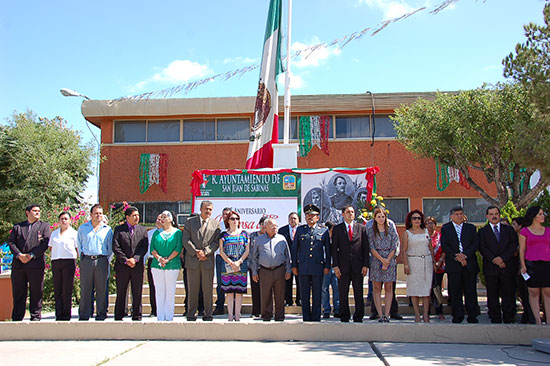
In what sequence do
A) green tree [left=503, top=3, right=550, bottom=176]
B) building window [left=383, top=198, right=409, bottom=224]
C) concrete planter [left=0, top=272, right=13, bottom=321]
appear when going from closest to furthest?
green tree [left=503, top=3, right=550, bottom=176] < concrete planter [left=0, top=272, right=13, bottom=321] < building window [left=383, top=198, right=409, bottom=224]

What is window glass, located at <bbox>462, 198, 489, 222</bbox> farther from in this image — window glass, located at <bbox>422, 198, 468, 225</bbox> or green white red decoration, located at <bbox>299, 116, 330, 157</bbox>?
green white red decoration, located at <bbox>299, 116, 330, 157</bbox>

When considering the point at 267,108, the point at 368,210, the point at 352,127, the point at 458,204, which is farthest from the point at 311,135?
the point at 368,210

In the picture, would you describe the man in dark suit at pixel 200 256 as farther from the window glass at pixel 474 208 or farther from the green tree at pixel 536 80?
the window glass at pixel 474 208

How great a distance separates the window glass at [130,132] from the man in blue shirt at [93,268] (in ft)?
37.2

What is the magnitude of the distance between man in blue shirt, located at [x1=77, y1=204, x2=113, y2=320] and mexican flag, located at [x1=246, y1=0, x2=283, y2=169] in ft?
17.6

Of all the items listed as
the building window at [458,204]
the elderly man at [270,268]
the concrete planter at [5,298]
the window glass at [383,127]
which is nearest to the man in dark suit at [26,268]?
the concrete planter at [5,298]

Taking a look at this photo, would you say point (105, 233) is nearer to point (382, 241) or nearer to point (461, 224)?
point (382, 241)

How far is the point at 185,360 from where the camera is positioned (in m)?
5.24

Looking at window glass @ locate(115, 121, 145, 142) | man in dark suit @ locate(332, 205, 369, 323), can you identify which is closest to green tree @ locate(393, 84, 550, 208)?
man in dark suit @ locate(332, 205, 369, 323)

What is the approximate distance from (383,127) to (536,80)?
1079 centimetres

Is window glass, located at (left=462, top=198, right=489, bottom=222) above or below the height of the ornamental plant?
above

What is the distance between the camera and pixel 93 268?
736 cm

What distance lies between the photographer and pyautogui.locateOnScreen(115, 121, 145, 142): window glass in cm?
1842

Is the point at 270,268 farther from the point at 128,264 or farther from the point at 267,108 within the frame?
the point at 267,108
